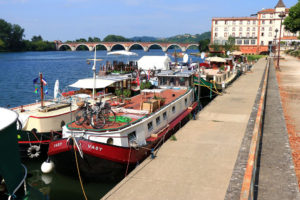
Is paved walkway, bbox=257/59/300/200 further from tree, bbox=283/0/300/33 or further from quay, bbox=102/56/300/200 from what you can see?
tree, bbox=283/0/300/33

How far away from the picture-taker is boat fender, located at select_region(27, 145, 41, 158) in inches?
655

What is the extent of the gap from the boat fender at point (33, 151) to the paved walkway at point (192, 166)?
24.6ft

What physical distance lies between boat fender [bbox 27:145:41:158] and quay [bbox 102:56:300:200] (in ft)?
24.3

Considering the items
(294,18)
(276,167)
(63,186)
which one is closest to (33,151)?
(63,186)

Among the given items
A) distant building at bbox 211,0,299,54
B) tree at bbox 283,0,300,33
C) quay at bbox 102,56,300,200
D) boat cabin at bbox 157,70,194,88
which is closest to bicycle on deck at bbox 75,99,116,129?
quay at bbox 102,56,300,200

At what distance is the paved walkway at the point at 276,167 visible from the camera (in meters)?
9.38

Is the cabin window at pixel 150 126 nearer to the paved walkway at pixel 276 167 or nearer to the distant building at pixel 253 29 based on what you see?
the paved walkway at pixel 276 167

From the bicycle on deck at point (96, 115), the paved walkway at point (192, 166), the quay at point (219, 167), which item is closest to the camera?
the quay at point (219, 167)

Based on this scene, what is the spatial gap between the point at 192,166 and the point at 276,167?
3.25 metres

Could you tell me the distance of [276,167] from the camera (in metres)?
11.2

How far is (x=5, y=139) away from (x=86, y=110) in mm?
6567

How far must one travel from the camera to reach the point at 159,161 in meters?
12.7

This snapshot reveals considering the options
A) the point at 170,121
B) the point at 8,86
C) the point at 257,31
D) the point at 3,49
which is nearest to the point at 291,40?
the point at 257,31

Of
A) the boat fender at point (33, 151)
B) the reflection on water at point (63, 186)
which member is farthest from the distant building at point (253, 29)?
the reflection on water at point (63, 186)
